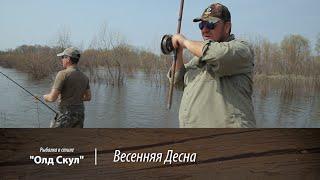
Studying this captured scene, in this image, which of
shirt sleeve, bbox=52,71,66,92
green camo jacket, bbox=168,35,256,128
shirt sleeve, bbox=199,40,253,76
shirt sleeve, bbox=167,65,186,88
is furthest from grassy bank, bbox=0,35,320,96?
shirt sleeve, bbox=199,40,253,76

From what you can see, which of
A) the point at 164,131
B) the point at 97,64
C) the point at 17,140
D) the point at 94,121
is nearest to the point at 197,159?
the point at 164,131

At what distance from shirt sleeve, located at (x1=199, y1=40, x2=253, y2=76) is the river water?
1.46 feet

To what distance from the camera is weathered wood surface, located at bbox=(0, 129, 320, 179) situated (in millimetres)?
2812

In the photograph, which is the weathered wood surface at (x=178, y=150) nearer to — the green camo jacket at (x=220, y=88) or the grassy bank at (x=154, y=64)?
the green camo jacket at (x=220, y=88)

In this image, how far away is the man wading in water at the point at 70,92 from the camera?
2898 millimetres

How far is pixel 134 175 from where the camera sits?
2.94 metres

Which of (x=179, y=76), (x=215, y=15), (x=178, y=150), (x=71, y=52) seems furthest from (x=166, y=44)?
(x=178, y=150)

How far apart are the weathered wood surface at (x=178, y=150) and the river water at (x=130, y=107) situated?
78 mm

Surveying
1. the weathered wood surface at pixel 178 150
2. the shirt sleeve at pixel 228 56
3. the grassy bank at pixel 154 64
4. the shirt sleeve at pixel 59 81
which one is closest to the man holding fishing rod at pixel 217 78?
the shirt sleeve at pixel 228 56

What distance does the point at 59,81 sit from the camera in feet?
9.75

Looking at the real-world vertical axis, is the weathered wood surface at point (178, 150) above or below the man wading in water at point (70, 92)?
below

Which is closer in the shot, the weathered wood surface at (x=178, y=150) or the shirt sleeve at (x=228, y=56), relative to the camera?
the shirt sleeve at (x=228, y=56)

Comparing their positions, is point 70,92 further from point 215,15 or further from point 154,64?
point 215,15

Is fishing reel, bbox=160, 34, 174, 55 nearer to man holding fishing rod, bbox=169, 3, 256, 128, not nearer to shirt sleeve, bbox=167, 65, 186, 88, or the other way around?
man holding fishing rod, bbox=169, 3, 256, 128
